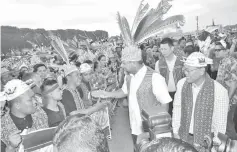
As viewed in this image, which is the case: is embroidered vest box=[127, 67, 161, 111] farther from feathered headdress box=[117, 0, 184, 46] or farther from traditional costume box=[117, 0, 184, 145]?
feathered headdress box=[117, 0, 184, 46]

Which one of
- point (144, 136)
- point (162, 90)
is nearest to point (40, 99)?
point (162, 90)

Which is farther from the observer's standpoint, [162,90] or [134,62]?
[134,62]

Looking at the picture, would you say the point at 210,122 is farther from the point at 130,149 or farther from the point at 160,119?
the point at 130,149

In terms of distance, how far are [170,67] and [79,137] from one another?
3.85 meters

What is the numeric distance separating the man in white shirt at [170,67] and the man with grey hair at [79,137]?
3.67 meters

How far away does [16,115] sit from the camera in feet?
8.19

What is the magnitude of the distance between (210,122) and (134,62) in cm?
110

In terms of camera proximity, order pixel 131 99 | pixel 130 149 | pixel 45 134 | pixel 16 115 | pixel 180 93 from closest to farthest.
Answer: pixel 45 134 < pixel 16 115 < pixel 180 93 < pixel 131 99 < pixel 130 149

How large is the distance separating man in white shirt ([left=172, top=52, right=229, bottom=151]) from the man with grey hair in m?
1.56

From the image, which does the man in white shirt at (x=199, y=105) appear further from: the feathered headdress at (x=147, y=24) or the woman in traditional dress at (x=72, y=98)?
the woman in traditional dress at (x=72, y=98)

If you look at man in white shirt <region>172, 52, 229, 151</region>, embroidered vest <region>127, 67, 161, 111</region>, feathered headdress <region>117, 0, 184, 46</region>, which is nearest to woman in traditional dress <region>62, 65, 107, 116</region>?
embroidered vest <region>127, 67, 161, 111</region>

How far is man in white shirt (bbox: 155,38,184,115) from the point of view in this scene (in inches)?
183

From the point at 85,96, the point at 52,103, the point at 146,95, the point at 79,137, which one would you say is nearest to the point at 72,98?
the point at 52,103

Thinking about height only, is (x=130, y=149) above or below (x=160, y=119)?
below
